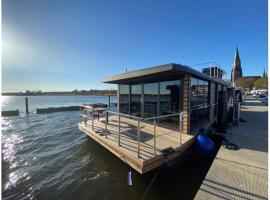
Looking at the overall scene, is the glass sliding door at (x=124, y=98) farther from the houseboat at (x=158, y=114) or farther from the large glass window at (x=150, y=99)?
the large glass window at (x=150, y=99)

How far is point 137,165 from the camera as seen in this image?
364cm

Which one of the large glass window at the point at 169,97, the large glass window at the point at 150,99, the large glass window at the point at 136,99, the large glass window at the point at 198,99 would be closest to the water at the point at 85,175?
the large glass window at the point at 198,99

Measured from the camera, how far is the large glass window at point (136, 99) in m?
7.55

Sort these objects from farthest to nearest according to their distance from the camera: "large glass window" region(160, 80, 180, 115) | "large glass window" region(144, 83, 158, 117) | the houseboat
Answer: "large glass window" region(144, 83, 158, 117) < "large glass window" region(160, 80, 180, 115) < the houseboat

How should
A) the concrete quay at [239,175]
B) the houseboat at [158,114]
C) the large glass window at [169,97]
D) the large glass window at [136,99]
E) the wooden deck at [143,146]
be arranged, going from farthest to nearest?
the large glass window at [136,99]
the large glass window at [169,97]
the houseboat at [158,114]
the wooden deck at [143,146]
the concrete quay at [239,175]

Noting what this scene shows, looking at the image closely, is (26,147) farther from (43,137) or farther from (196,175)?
(196,175)

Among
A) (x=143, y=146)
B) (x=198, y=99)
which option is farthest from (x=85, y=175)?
(x=198, y=99)

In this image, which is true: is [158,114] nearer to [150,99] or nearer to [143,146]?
[150,99]

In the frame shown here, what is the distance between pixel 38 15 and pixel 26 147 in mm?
5817

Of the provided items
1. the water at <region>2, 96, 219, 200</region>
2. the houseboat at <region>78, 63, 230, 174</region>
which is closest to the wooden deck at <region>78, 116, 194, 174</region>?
the houseboat at <region>78, 63, 230, 174</region>

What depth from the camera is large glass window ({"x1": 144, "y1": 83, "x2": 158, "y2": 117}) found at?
670cm

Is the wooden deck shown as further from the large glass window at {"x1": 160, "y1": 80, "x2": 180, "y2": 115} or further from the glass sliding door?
the glass sliding door

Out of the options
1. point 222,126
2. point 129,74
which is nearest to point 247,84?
point 222,126

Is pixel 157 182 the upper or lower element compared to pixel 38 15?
lower
